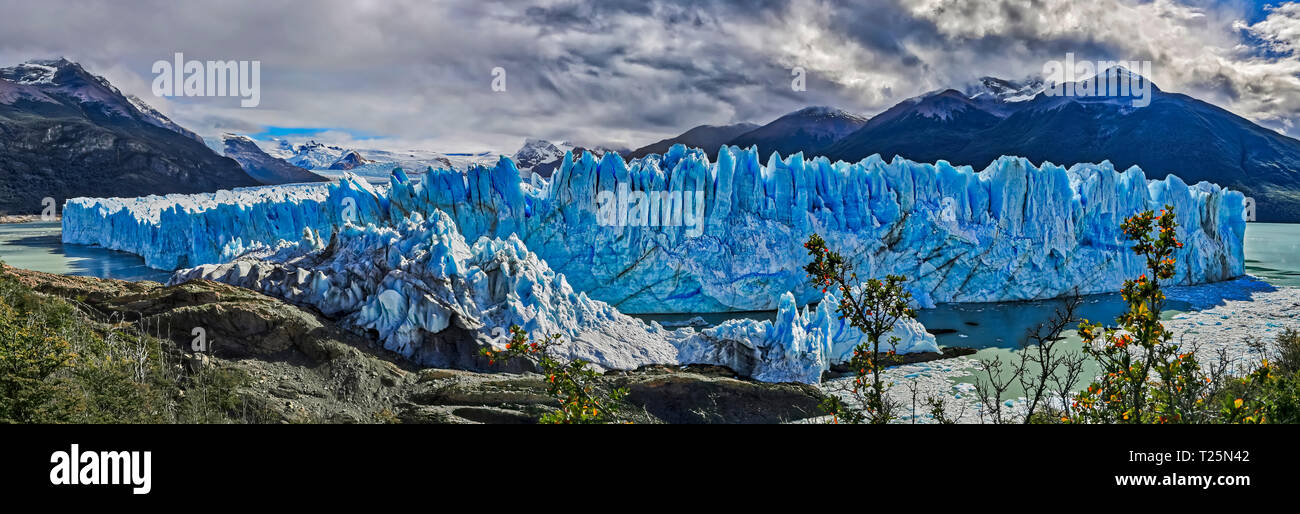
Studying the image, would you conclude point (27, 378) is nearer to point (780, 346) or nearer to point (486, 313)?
point (486, 313)

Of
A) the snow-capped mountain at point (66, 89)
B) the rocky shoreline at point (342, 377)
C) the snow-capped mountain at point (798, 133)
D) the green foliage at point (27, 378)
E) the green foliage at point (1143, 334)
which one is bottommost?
the rocky shoreline at point (342, 377)

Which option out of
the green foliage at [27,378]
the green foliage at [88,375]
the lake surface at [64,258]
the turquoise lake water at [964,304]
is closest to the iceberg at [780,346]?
the turquoise lake water at [964,304]

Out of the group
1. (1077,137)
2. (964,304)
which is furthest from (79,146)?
(1077,137)

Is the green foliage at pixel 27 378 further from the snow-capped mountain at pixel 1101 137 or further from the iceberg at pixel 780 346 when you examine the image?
the snow-capped mountain at pixel 1101 137

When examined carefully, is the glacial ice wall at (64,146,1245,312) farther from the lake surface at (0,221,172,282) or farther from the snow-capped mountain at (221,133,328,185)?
the snow-capped mountain at (221,133,328,185)

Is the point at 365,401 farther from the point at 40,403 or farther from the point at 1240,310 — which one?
the point at 1240,310
